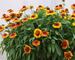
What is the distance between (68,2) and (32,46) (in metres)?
1.02

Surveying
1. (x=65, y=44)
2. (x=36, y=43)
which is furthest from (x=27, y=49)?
(x=65, y=44)

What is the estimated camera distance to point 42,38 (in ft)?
4.15

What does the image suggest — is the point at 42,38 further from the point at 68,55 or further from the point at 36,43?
the point at 68,55

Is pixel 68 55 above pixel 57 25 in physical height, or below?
below

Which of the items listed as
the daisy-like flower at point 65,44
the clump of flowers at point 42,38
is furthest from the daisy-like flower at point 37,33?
the daisy-like flower at point 65,44

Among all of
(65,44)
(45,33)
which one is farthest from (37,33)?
(65,44)

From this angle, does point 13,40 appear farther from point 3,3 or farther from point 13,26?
point 3,3

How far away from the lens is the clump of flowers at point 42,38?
126cm

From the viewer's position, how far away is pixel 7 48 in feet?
4.54

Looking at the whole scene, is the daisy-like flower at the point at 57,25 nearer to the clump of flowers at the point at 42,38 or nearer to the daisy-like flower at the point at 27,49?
the clump of flowers at the point at 42,38

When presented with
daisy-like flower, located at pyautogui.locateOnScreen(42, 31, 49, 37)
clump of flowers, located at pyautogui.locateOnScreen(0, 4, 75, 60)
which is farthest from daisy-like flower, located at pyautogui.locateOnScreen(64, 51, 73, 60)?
daisy-like flower, located at pyautogui.locateOnScreen(42, 31, 49, 37)

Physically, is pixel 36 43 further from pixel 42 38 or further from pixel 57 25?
pixel 57 25

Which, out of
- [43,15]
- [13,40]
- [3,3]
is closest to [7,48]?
[13,40]

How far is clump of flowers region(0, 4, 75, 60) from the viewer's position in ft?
4.13
